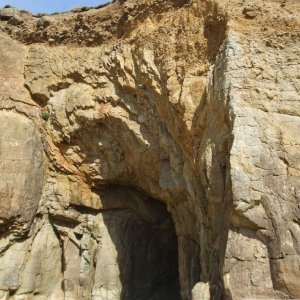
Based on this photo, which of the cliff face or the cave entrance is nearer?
the cliff face

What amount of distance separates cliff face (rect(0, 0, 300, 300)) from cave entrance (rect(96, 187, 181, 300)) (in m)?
0.03

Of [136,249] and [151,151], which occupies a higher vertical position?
[151,151]

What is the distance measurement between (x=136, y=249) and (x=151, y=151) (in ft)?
8.71

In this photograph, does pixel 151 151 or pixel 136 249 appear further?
pixel 136 249

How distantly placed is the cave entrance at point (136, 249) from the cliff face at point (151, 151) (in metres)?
0.03

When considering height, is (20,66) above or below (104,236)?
above

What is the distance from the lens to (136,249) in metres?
10.6

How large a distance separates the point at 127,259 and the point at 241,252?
500 centimetres

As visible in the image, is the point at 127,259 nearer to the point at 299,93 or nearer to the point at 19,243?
the point at 19,243

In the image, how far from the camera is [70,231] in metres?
10.1

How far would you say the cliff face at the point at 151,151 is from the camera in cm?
596

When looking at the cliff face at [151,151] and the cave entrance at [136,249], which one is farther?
the cave entrance at [136,249]

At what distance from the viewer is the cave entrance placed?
33.0ft

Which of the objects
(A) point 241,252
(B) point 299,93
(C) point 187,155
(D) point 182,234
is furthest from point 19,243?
(B) point 299,93
